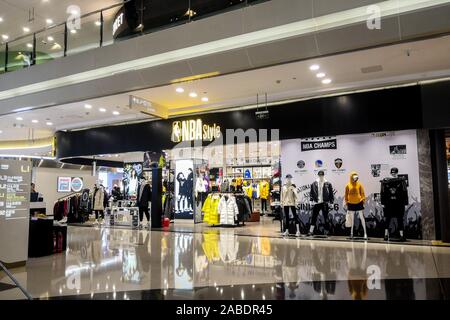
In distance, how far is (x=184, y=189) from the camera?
12.6 m

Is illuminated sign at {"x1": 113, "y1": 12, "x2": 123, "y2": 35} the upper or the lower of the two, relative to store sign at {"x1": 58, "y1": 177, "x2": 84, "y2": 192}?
upper

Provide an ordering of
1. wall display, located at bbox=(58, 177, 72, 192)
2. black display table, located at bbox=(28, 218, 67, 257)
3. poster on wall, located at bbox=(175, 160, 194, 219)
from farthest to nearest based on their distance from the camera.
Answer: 1. wall display, located at bbox=(58, 177, 72, 192)
2. poster on wall, located at bbox=(175, 160, 194, 219)
3. black display table, located at bbox=(28, 218, 67, 257)

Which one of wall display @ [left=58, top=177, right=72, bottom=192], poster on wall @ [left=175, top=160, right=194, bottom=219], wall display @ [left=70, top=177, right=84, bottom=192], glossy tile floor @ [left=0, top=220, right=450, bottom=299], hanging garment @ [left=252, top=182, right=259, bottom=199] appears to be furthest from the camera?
wall display @ [left=70, top=177, right=84, bottom=192]

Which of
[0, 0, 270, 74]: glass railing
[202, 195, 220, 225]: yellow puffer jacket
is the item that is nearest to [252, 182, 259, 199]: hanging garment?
[202, 195, 220, 225]: yellow puffer jacket

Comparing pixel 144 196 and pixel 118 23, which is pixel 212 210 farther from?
pixel 118 23

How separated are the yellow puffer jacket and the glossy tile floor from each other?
3375mm

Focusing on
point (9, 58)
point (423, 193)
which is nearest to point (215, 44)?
point (423, 193)

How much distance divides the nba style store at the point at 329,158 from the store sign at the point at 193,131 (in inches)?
1.2

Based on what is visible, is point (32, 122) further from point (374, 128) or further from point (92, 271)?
point (374, 128)

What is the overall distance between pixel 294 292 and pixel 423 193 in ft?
17.5

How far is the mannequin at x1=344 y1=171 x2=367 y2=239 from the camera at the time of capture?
785cm

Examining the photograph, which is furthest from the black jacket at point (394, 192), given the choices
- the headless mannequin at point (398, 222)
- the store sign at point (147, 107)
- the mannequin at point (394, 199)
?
the store sign at point (147, 107)

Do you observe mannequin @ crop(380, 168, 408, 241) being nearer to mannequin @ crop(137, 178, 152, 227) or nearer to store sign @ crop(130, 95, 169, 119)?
store sign @ crop(130, 95, 169, 119)

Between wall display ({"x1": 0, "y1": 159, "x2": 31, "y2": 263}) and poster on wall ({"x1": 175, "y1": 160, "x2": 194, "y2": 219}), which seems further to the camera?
poster on wall ({"x1": 175, "y1": 160, "x2": 194, "y2": 219})
